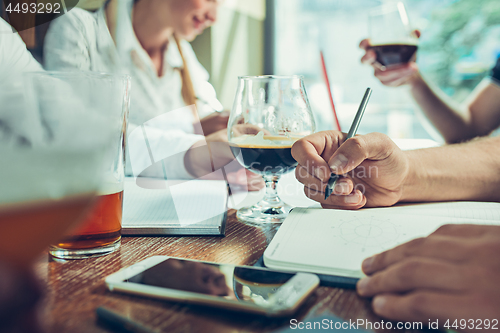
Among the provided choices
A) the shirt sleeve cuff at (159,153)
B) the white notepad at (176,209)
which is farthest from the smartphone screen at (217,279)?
the shirt sleeve cuff at (159,153)

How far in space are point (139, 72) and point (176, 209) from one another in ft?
3.31

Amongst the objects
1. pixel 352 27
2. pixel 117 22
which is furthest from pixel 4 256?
pixel 352 27

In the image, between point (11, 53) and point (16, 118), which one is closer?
point (16, 118)

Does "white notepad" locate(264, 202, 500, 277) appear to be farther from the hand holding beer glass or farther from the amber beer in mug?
the hand holding beer glass

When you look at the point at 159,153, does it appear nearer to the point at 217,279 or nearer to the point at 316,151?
the point at 316,151

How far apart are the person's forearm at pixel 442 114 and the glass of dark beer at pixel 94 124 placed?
1315 mm

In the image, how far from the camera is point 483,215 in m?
0.53

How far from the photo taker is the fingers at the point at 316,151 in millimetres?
542

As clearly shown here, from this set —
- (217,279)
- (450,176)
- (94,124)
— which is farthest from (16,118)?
(450,176)

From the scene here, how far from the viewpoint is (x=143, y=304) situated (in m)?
0.30

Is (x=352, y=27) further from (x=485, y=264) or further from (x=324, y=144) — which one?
(x=485, y=264)

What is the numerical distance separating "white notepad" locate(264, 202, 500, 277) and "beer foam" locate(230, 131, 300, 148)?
0.13 m

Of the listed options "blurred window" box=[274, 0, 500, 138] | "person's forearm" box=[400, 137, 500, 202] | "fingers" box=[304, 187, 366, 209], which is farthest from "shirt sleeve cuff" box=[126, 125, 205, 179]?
"blurred window" box=[274, 0, 500, 138]

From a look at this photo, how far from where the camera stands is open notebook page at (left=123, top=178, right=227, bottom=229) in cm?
52
